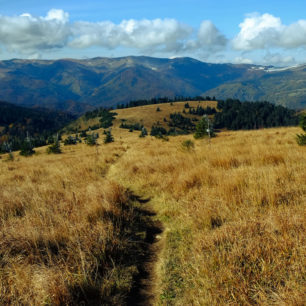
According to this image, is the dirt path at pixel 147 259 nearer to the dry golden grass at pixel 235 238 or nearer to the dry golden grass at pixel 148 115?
the dry golden grass at pixel 235 238

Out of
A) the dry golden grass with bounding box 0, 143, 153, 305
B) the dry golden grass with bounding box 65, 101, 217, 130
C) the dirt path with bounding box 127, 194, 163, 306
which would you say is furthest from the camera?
the dry golden grass with bounding box 65, 101, 217, 130

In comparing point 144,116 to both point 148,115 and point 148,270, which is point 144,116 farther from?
point 148,270

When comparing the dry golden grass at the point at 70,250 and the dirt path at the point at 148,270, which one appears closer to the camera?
the dry golden grass at the point at 70,250

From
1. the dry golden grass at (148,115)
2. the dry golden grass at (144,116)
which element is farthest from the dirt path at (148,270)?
the dry golden grass at (144,116)

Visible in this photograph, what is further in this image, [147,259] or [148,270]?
[147,259]

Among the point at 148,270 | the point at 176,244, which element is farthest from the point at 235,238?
the point at 148,270

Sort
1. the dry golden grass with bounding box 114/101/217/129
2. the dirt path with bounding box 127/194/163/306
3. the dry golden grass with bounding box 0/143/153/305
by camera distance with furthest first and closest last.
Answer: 1. the dry golden grass with bounding box 114/101/217/129
2. the dirt path with bounding box 127/194/163/306
3. the dry golden grass with bounding box 0/143/153/305

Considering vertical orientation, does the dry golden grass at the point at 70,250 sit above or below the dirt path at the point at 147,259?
above

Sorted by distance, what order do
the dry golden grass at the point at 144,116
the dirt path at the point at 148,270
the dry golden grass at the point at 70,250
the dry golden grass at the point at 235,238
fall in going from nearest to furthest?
1. the dry golden grass at the point at 235,238
2. the dry golden grass at the point at 70,250
3. the dirt path at the point at 148,270
4. the dry golden grass at the point at 144,116

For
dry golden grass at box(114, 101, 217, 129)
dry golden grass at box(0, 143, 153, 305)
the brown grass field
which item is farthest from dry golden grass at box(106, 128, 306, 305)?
dry golden grass at box(114, 101, 217, 129)

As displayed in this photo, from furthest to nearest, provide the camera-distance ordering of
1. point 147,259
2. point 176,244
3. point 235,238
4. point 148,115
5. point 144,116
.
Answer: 1. point 148,115
2. point 144,116
3. point 176,244
4. point 147,259
5. point 235,238

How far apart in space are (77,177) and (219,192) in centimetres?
644

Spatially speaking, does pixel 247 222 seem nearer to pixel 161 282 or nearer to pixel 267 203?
pixel 267 203

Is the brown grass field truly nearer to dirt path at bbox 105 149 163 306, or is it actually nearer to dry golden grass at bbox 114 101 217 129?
dirt path at bbox 105 149 163 306
